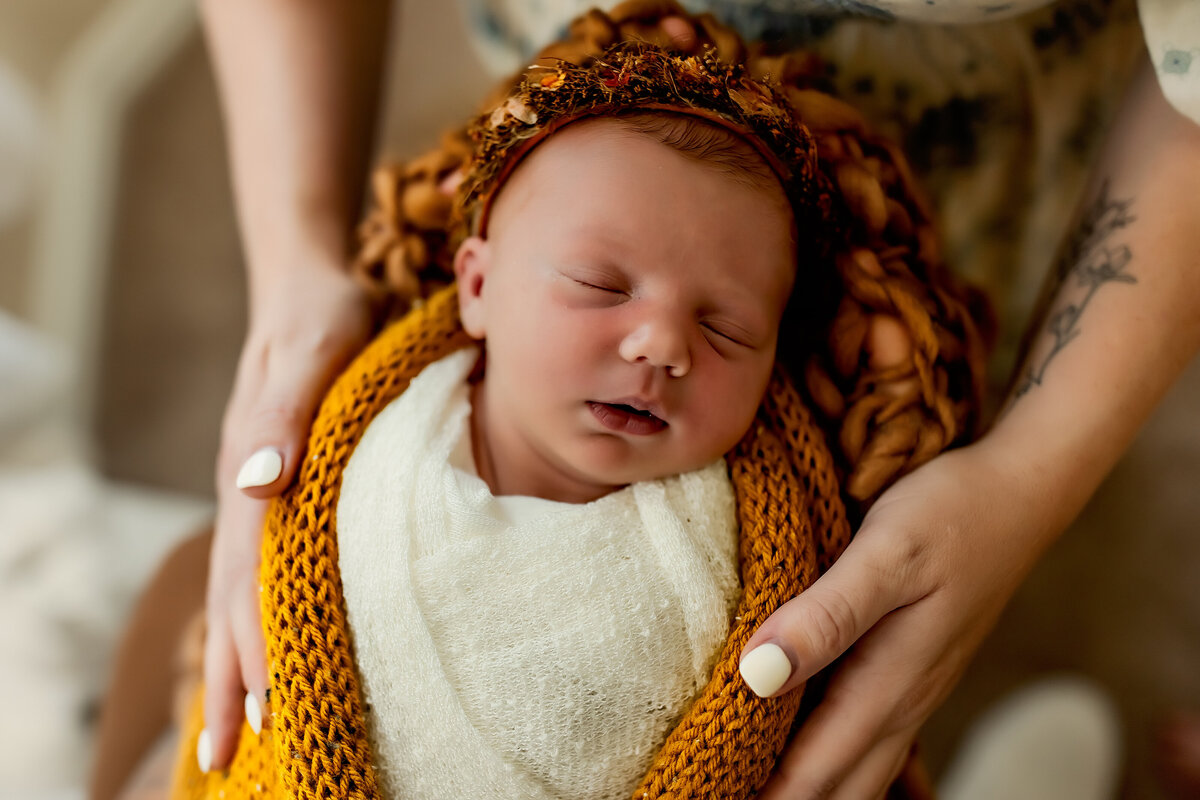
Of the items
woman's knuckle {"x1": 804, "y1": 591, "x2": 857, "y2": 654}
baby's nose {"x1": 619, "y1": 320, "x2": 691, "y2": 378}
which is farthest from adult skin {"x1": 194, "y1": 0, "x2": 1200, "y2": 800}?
baby's nose {"x1": 619, "y1": 320, "x2": 691, "y2": 378}

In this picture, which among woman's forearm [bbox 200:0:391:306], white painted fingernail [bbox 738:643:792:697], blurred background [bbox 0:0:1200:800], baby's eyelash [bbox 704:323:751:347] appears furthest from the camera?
blurred background [bbox 0:0:1200:800]

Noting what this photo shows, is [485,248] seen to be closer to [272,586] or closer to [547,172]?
[547,172]

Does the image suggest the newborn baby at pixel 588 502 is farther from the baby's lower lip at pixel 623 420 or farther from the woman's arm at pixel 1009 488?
the woman's arm at pixel 1009 488

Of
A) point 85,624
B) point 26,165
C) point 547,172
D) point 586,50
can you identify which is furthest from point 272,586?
point 26,165

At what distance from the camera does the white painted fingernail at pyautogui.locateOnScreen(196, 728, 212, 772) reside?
88 cm

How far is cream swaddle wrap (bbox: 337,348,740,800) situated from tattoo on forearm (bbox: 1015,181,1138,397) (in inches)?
16.6

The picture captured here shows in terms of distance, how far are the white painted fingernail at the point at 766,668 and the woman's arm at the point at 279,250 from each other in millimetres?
432

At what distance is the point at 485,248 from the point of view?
36.5 inches

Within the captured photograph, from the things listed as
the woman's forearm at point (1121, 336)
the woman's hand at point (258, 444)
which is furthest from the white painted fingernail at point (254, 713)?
the woman's forearm at point (1121, 336)

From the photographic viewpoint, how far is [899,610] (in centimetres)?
84

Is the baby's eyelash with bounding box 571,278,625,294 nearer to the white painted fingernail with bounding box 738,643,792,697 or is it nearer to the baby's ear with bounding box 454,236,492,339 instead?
the baby's ear with bounding box 454,236,492,339

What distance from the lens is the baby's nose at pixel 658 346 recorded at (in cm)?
78

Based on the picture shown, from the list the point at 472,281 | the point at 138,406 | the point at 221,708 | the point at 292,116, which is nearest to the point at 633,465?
the point at 472,281

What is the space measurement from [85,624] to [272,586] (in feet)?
3.10
